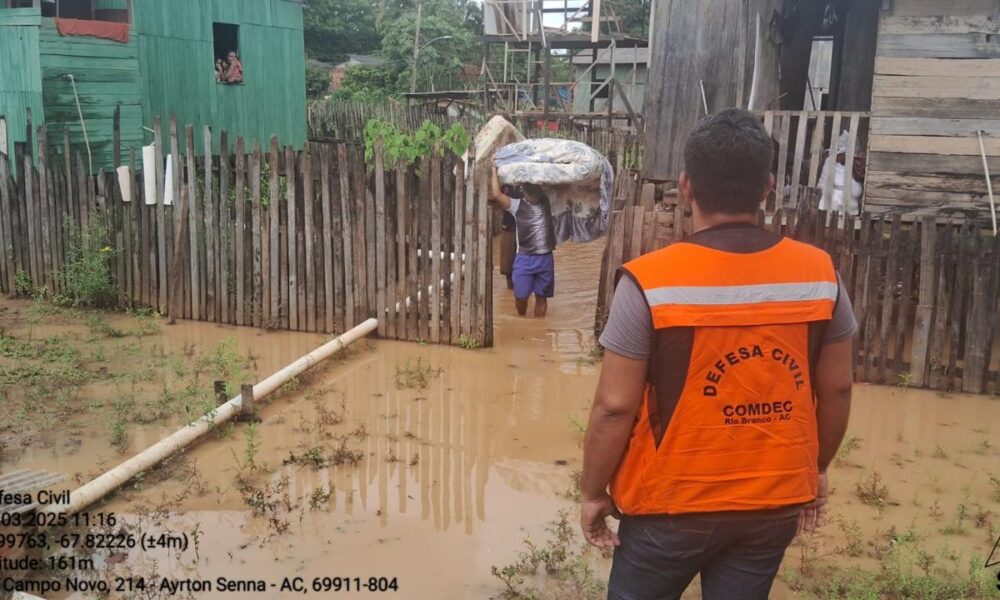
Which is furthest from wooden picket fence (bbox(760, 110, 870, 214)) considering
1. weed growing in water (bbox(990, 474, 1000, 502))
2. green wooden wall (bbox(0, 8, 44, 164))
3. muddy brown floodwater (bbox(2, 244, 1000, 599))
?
green wooden wall (bbox(0, 8, 44, 164))

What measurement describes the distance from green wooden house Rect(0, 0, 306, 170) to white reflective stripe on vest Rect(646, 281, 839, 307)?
908cm

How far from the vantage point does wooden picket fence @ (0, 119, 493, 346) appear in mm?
7266

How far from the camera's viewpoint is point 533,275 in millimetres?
8547

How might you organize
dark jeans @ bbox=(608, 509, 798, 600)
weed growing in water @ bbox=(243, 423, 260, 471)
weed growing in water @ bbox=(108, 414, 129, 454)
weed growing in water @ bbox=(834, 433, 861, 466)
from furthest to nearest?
1. weed growing in water @ bbox=(834, 433, 861, 466)
2. weed growing in water @ bbox=(108, 414, 129, 454)
3. weed growing in water @ bbox=(243, 423, 260, 471)
4. dark jeans @ bbox=(608, 509, 798, 600)

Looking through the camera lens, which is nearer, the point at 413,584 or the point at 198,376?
the point at 413,584

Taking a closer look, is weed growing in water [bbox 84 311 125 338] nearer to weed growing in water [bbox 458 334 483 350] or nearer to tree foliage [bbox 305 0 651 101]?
weed growing in water [bbox 458 334 483 350]

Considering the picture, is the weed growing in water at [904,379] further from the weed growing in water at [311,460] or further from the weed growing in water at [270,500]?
the weed growing in water at [270,500]

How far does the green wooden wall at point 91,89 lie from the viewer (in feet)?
38.8

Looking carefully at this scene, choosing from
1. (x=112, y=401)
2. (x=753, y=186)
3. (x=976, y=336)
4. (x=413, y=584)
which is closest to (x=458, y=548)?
(x=413, y=584)

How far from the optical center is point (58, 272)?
8.48m

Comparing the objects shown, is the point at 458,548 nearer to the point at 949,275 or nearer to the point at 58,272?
the point at 949,275

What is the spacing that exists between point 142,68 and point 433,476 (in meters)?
10.9

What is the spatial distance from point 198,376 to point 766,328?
17.6ft

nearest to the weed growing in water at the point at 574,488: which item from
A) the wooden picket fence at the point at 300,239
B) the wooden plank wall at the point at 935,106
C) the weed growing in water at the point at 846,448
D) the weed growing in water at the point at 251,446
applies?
the weed growing in water at the point at 846,448
